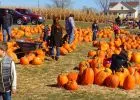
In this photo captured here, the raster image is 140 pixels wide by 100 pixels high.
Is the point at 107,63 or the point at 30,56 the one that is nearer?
the point at 107,63

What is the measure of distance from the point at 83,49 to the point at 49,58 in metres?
4.23

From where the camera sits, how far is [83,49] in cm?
2075

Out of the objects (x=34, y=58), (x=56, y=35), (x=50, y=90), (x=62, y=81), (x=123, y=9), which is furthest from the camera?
(x=123, y=9)

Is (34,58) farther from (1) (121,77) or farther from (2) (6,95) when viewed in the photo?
(2) (6,95)

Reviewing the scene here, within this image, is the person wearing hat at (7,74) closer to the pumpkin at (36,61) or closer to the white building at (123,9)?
the pumpkin at (36,61)

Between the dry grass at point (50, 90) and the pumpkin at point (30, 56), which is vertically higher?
the pumpkin at point (30, 56)

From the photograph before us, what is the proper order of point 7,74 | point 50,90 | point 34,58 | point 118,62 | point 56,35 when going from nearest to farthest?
point 7,74, point 50,90, point 118,62, point 34,58, point 56,35

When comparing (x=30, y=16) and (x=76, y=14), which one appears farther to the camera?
(x=76, y=14)

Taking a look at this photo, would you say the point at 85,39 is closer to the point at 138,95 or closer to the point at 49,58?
the point at 49,58

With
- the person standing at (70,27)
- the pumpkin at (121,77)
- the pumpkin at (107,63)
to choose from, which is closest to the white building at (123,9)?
the person standing at (70,27)

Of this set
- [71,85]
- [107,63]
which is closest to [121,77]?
[71,85]

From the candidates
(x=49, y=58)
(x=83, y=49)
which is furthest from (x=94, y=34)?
(x=49, y=58)

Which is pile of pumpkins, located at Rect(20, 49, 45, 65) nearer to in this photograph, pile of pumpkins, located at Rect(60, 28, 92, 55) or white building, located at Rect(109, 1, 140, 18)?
pile of pumpkins, located at Rect(60, 28, 92, 55)

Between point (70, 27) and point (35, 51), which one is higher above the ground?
point (70, 27)
